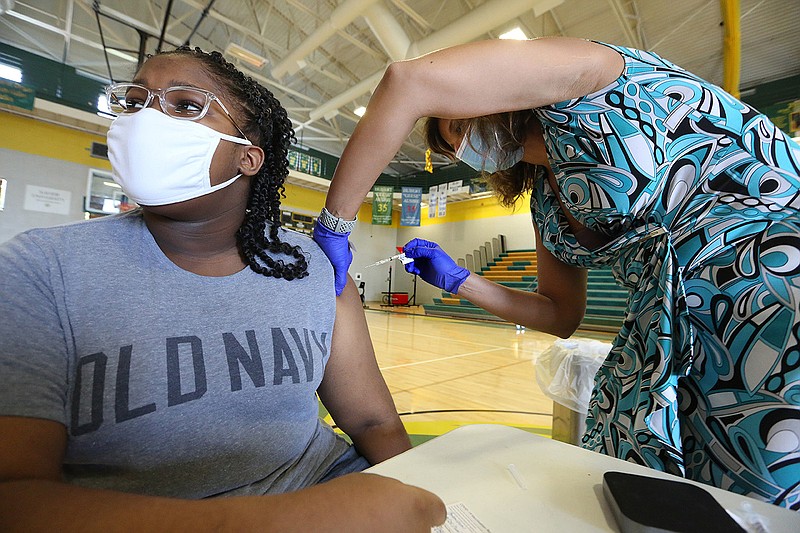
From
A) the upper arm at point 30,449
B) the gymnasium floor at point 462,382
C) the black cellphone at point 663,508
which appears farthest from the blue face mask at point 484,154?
the gymnasium floor at point 462,382

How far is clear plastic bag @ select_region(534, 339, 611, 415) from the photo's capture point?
1.70 meters

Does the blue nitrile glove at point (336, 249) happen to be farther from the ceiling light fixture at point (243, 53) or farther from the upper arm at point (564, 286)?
the ceiling light fixture at point (243, 53)

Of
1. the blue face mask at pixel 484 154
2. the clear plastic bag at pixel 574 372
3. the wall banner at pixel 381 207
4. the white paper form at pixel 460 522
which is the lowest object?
the clear plastic bag at pixel 574 372

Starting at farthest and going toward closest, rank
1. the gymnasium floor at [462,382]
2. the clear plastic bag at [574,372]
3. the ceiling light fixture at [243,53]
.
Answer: the ceiling light fixture at [243,53] → the gymnasium floor at [462,382] → the clear plastic bag at [574,372]

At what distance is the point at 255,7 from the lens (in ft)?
22.4

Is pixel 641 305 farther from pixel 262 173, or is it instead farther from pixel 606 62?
pixel 262 173

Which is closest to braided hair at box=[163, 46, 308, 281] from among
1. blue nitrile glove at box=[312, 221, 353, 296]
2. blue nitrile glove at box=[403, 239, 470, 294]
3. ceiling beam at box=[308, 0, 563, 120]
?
blue nitrile glove at box=[312, 221, 353, 296]

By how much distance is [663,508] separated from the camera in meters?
0.36

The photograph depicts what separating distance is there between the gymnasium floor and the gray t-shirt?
1299mm

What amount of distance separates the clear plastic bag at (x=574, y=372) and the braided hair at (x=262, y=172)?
4.43 ft

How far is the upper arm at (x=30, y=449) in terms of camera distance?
39 cm

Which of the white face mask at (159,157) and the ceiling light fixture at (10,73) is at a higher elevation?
the ceiling light fixture at (10,73)

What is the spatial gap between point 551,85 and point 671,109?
0.21 m

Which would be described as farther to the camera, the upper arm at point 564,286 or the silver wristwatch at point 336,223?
the upper arm at point 564,286
